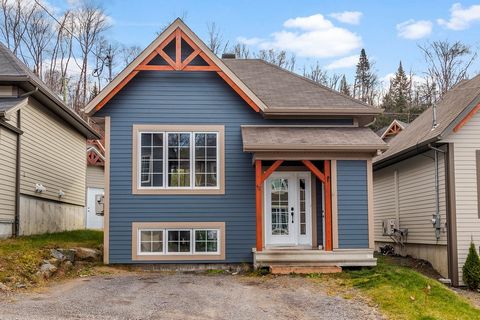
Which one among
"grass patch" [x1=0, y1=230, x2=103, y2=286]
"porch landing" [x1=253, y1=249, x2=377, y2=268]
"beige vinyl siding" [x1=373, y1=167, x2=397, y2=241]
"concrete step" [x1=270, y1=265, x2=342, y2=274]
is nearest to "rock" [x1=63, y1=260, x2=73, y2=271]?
"grass patch" [x1=0, y1=230, x2=103, y2=286]

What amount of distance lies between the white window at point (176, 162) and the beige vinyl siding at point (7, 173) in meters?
3.19

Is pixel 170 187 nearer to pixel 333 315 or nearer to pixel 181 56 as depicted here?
pixel 181 56

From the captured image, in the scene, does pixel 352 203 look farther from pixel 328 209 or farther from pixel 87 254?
pixel 87 254

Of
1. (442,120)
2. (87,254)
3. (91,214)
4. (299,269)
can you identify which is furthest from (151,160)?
(91,214)

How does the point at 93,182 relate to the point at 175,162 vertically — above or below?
above

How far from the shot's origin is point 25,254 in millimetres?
11789

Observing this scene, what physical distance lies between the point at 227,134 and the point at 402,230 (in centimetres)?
613

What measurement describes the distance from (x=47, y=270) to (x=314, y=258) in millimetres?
5788

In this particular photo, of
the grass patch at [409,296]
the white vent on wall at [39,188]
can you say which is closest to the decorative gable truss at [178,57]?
the white vent on wall at [39,188]

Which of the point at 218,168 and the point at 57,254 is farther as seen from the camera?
the point at 218,168

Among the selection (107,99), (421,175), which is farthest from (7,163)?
(421,175)

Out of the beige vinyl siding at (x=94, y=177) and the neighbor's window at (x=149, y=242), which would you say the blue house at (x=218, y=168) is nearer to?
the neighbor's window at (x=149, y=242)

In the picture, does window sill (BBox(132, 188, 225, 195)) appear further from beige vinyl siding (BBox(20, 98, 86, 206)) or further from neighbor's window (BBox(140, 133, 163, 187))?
beige vinyl siding (BBox(20, 98, 86, 206))

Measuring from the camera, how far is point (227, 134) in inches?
555
